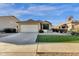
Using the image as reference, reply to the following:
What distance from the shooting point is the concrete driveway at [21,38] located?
139 inches

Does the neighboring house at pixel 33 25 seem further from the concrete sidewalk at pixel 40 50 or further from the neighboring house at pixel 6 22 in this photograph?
the concrete sidewalk at pixel 40 50

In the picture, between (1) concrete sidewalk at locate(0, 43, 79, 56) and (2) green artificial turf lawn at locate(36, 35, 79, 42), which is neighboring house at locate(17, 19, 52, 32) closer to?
(2) green artificial turf lawn at locate(36, 35, 79, 42)

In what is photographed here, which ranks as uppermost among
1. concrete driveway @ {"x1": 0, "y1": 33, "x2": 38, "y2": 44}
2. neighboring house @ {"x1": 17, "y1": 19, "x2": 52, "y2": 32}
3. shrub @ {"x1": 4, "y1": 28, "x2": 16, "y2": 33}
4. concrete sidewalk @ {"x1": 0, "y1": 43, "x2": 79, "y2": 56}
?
neighboring house @ {"x1": 17, "y1": 19, "x2": 52, "y2": 32}

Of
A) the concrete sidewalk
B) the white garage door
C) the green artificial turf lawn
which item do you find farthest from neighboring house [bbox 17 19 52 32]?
the concrete sidewalk

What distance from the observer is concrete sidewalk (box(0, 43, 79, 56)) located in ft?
11.5

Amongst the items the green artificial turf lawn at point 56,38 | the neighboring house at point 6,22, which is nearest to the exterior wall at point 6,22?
the neighboring house at point 6,22

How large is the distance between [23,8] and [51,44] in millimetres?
586

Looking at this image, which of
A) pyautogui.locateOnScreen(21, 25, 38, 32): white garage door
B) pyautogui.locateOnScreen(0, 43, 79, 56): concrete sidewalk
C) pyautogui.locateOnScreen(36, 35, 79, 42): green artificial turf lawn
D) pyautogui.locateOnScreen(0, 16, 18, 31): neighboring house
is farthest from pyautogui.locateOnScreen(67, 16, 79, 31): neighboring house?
pyautogui.locateOnScreen(0, 16, 18, 31): neighboring house

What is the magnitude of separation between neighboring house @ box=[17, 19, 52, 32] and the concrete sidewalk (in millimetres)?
235

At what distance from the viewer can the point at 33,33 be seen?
358 cm

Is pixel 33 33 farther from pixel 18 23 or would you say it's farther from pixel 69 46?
pixel 69 46

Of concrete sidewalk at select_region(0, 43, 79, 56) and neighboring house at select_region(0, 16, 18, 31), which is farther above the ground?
neighboring house at select_region(0, 16, 18, 31)

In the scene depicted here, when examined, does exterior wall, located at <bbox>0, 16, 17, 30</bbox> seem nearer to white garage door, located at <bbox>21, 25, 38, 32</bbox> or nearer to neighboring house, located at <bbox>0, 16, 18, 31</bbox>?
neighboring house, located at <bbox>0, 16, 18, 31</bbox>

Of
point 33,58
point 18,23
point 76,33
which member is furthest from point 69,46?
point 18,23
